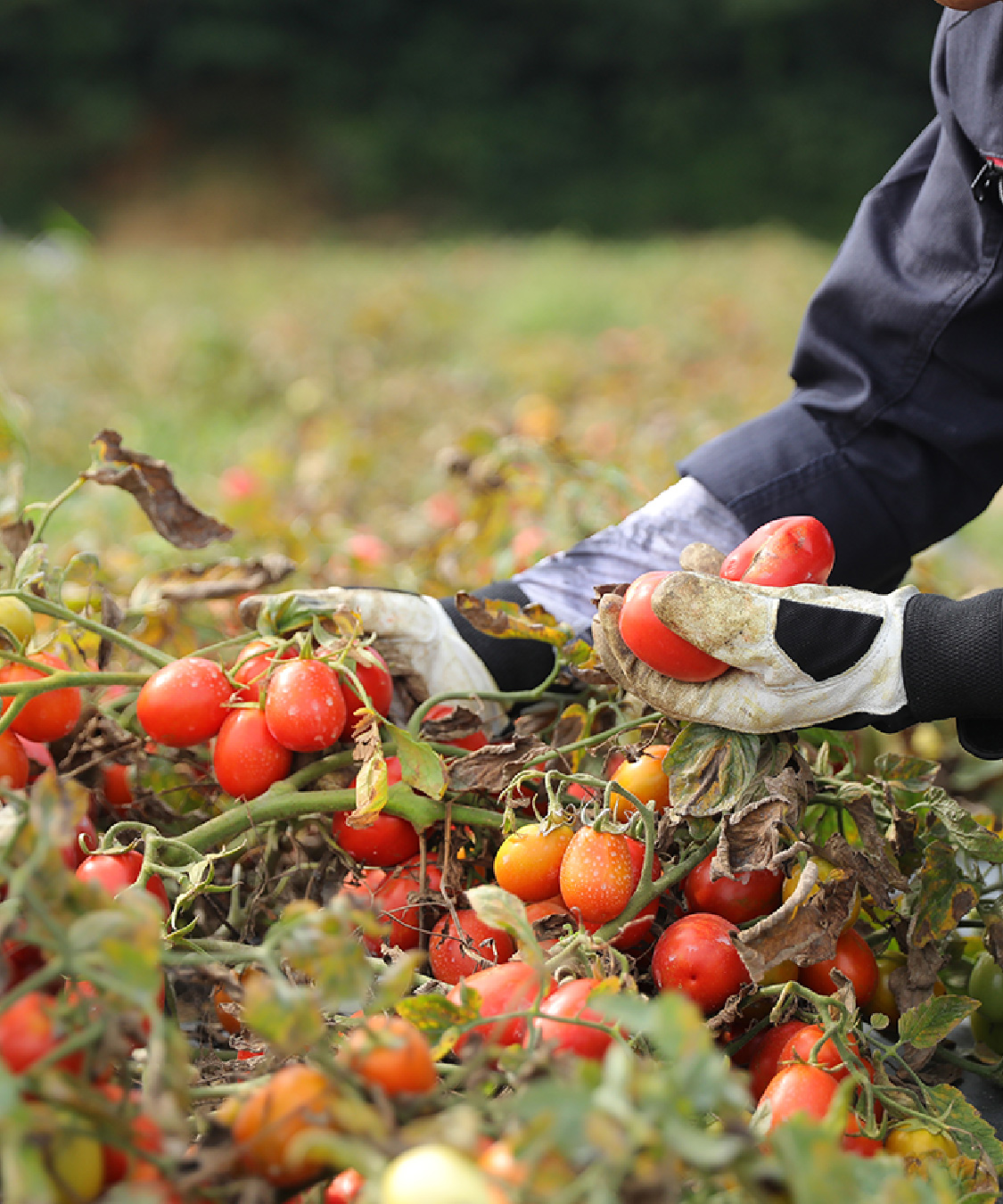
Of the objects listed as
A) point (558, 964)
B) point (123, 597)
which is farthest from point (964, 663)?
point (123, 597)

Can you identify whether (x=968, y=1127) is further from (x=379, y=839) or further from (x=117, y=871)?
(x=117, y=871)

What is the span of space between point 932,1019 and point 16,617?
84 cm

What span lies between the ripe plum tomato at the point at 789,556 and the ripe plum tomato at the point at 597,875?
0.83ft

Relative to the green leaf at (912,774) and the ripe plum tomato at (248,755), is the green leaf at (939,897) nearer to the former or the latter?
the green leaf at (912,774)

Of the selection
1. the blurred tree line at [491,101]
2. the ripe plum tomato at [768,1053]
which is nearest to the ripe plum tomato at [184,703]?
the ripe plum tomato at [768,1053]

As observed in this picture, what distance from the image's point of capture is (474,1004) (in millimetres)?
690

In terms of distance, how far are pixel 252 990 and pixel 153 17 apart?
21.3 m

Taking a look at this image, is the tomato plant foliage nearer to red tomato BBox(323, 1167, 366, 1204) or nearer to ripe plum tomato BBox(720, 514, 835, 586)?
red tomato BBox(323, 1167, 366, 1204)

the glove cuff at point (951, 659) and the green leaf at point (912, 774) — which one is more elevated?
the glove cuff at point (951, 659)

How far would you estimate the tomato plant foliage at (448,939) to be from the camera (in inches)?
20.0

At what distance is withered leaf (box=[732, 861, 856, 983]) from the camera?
2.66 ft

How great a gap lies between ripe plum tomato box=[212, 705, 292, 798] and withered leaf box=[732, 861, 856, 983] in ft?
1.36

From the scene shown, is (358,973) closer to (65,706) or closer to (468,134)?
(65,706)

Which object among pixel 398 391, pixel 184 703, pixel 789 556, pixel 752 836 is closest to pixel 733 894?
pixel 752 836
